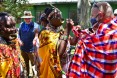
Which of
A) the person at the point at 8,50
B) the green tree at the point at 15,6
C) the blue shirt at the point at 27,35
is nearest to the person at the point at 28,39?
the blue shirt at the point at 27,35

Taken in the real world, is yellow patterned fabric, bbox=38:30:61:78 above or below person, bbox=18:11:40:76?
above

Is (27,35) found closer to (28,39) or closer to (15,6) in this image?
(28,39)

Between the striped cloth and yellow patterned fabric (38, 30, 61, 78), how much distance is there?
5.28 ft

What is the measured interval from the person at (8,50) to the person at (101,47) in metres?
0.78

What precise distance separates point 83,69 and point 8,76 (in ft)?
2.89

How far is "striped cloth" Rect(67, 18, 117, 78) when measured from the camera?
4301mm

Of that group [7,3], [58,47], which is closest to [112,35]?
[58,47]

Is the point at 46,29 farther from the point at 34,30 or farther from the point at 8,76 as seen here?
the point at 34,30

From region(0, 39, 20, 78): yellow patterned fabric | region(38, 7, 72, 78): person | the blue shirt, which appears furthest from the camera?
the blue shirt

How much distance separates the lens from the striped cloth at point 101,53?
169 inches

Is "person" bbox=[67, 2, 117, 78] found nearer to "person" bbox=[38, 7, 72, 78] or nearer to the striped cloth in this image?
the striped cloth

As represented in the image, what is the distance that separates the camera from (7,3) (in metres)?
17.1

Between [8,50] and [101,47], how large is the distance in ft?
3.32

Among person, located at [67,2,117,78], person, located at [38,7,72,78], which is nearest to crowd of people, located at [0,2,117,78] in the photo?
person, located at [67,2,117,78]
